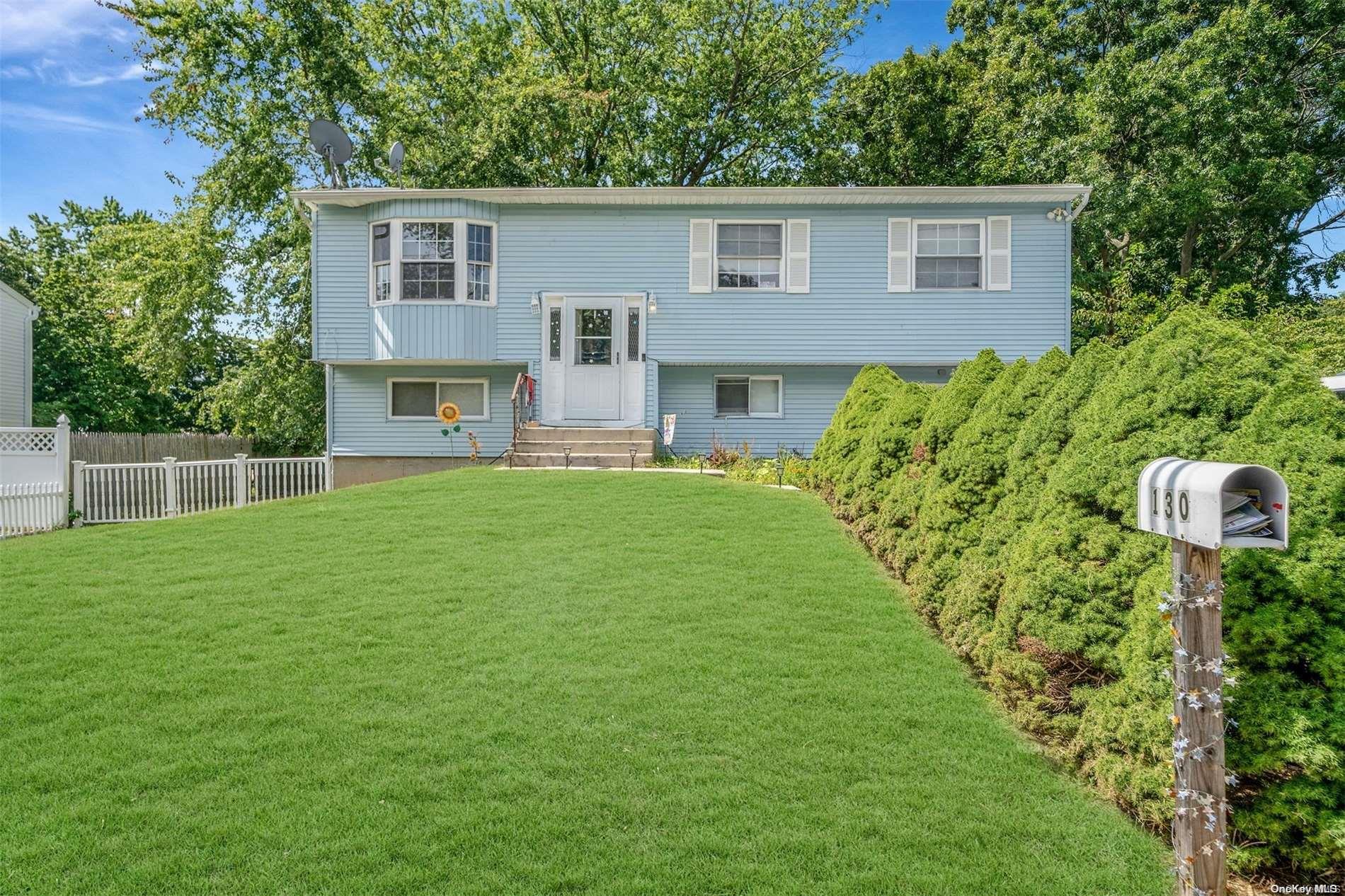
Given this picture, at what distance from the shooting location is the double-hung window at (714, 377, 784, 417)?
49.8 ft

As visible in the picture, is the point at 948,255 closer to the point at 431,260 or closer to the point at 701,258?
the point at 701,258


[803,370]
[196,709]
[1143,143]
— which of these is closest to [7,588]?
[196,709]

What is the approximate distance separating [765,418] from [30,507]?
442 inches

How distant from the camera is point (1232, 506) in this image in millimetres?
2422

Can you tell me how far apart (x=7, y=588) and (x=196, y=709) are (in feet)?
12.3

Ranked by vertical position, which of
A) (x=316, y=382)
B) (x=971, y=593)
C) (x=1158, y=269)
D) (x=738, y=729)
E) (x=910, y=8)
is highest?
(x=910, y=8)

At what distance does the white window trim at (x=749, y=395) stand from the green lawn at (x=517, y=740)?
27.2 feet

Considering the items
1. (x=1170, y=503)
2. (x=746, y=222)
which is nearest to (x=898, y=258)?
(x=746, y=222)

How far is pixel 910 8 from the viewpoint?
2241cm

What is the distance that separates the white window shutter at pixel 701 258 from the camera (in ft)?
48.1

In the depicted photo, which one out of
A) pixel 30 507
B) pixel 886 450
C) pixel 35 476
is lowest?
pixel 30 507

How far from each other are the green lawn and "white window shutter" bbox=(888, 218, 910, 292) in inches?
354

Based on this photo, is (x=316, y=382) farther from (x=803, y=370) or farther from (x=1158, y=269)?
(x=1158, y=269)

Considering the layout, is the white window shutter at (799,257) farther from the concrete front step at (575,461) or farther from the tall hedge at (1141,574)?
the tall hedge at (1141,574)
